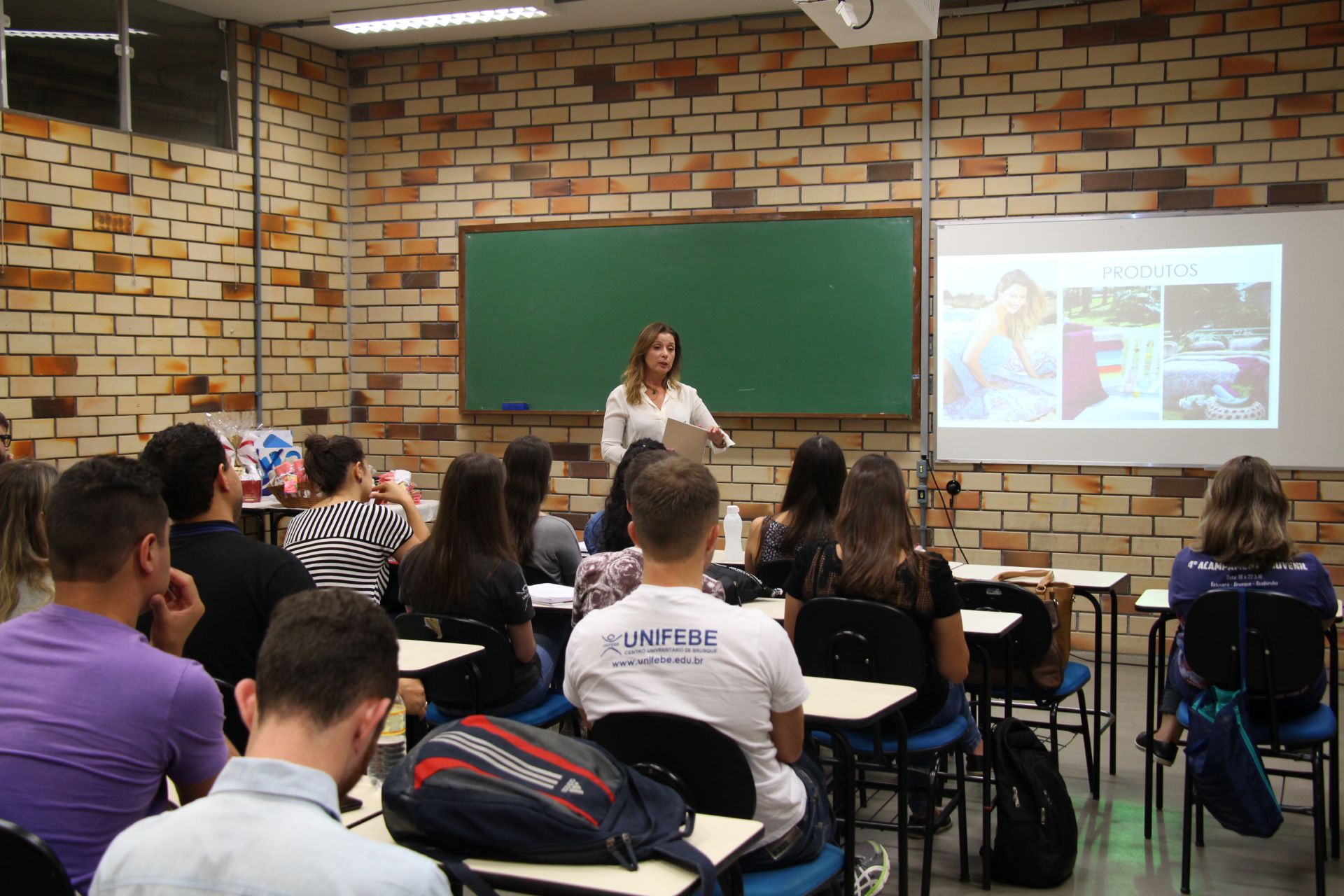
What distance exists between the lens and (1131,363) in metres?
5.66

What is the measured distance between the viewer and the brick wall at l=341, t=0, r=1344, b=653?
5473mm

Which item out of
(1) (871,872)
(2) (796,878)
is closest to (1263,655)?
(1) (871,872)

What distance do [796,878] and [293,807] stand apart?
1.25 meters

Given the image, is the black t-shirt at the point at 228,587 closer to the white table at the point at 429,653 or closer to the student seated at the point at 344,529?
Result: the white table at the point at 429,653

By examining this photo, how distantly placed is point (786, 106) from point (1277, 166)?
2365mm

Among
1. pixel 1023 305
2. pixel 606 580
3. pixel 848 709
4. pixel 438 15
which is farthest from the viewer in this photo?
pixel 438 15

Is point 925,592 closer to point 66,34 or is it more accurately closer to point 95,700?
point 95,700

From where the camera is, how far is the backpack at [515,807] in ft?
5.29

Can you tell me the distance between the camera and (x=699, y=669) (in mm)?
2031

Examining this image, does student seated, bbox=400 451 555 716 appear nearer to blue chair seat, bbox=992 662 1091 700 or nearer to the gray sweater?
the gray sweater

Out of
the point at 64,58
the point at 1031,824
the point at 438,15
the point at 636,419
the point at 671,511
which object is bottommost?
the point at 1031,824

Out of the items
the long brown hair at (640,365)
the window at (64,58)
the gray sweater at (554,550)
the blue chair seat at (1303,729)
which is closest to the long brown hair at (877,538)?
the blue chair seat at (1303,729)

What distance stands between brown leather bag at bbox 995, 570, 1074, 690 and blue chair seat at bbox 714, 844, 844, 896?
152 centimetres

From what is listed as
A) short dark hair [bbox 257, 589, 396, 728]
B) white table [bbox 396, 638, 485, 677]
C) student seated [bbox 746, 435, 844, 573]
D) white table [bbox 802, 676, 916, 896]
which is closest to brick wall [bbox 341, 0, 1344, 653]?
student seated [bbox 746, 435, 844, 573]
